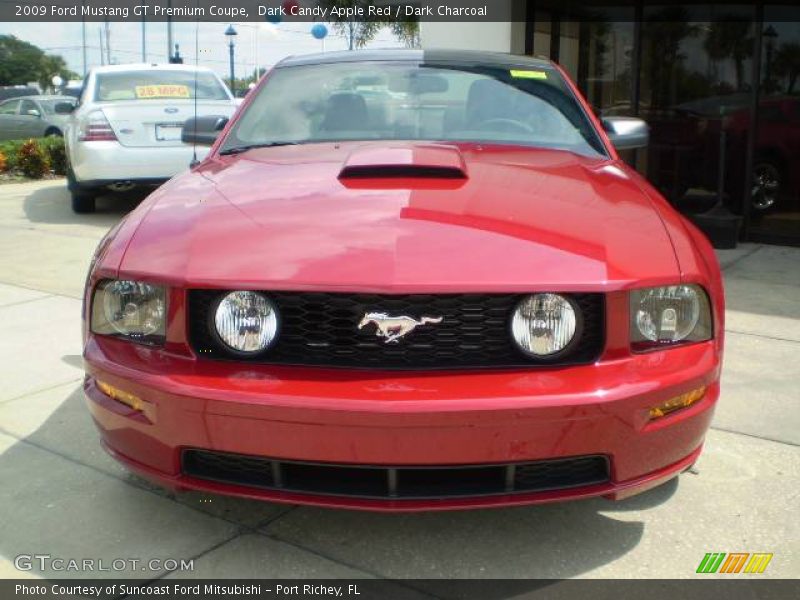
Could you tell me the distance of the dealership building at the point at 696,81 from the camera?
25.8 ft

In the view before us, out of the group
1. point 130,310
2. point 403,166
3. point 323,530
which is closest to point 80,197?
point 403,166

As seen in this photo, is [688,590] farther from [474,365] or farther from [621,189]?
[621,189]

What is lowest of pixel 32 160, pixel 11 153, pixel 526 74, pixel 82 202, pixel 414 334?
pixel 82 202

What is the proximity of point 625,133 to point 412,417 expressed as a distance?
2.30 m

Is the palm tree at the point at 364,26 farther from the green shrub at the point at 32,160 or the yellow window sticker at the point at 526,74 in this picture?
the yellow window sticker at the point at 526,74

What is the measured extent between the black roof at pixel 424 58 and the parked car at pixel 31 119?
53.5 ft

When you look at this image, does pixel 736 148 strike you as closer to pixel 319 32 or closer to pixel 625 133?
pixel 625 133

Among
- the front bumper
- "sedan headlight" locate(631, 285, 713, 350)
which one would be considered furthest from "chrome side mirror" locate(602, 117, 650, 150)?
the front bumper

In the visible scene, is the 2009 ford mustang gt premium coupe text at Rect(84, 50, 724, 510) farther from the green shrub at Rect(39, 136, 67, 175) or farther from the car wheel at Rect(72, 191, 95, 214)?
the green shrub at Rect(39, 136, 67, 175)

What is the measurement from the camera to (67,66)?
101 m

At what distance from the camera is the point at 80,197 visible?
9352 millimetres

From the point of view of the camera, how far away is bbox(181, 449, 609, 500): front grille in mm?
2207

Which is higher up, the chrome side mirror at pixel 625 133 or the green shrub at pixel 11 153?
the chrome side mirror at pixel 625 133

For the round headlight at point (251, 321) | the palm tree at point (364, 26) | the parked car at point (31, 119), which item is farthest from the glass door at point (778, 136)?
the palm tree at point (364, 26)
